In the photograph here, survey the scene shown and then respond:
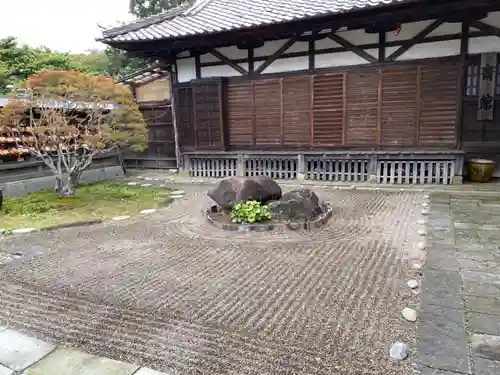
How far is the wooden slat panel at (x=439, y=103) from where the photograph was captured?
24.0 ft

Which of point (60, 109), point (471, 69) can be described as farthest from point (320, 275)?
point (471, 69)

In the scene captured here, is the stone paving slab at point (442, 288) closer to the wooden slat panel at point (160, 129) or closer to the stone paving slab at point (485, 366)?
the stone paving slab at point (485, 366)

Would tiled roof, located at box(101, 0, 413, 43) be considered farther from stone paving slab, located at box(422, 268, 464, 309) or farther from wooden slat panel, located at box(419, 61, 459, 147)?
stone paving slab, located at box(422, 268, 464, 309)

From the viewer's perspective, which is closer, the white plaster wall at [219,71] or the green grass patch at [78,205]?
the green grass patch at [78,205]

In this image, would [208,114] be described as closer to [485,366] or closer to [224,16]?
[224,16]

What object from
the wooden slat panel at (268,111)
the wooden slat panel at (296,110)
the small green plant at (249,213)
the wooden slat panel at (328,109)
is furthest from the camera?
the wooden slat panel at (268,111)

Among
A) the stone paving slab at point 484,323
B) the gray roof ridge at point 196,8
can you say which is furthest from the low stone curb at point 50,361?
the gray roof ridge at point 196,8

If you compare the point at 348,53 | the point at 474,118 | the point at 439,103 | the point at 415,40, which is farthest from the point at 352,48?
the point at 474,118

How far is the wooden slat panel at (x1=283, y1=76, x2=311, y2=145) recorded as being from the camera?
863 centimetres

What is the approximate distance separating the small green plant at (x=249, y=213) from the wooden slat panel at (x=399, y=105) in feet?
14.0

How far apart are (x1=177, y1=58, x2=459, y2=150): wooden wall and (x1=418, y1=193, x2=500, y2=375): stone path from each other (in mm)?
3213

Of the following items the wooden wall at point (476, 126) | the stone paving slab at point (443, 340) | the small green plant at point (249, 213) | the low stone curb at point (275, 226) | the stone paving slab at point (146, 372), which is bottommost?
the stone paving slab at point (146, 372)

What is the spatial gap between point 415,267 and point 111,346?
2.71 meters

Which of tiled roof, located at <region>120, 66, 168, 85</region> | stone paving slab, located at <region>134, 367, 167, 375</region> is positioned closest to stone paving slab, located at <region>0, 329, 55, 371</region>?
stone paving slab, located at <region>134, 367, 167, 375</region>
